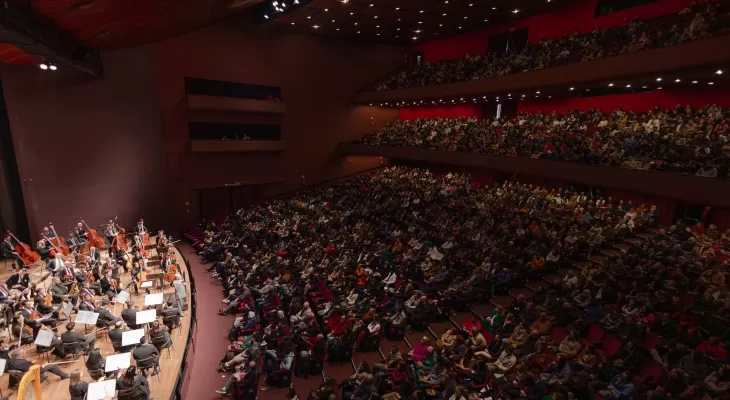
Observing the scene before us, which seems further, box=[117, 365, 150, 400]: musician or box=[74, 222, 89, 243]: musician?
box=[74, 222, 89, 243]: musician

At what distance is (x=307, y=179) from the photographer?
21734 millimetres

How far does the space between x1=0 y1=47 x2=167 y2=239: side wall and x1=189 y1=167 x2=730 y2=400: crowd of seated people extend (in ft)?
16.3

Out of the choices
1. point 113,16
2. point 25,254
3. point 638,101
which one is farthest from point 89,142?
point 638,101

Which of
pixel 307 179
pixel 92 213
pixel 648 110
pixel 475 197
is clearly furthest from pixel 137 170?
pixel 648 110

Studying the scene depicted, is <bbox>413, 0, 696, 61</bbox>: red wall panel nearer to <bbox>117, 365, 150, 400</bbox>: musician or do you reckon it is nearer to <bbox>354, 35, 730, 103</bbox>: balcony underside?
<bbox>354, 35, 730, 103</bbox>: balcony underside

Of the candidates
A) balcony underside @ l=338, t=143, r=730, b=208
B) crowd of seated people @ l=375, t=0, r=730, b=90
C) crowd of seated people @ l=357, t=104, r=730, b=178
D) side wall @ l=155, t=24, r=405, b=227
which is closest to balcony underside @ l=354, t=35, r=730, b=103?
crowd of seated people @ l=375, t=0, r=730, b=90

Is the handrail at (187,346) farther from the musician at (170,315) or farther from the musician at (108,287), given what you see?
the musician at (108,287)

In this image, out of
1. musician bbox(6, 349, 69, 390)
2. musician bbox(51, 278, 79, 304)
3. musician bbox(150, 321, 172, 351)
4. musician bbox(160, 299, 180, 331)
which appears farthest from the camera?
musician bbox(51, 278, 79, 304)

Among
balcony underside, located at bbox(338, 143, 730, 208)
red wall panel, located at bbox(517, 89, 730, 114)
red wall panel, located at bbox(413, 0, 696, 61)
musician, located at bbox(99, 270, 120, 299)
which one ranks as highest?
red wall panel, located at bbox(413, 0, 696, 61)

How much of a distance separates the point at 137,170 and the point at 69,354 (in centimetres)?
1021

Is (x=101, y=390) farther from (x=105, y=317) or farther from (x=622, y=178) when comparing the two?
(x=622, y=178)

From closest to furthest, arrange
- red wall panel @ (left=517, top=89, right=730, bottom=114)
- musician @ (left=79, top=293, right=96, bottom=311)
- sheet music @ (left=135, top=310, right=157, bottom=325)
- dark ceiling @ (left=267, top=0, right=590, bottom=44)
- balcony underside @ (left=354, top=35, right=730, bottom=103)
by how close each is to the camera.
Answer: sheet music @ (left=135, top=310, right=157, bottom=325)
musician @ (left=79, top=293, right=96, bottom=311)
balcony underside @ (left=354, top=35, right=730, bottom=103)
red wall panel @ (left=517, top=89, right=730, bottom=114)
dark ceiling @ (left=267, top=0, right=590, bottom=44)

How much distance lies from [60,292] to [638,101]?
18322 mm

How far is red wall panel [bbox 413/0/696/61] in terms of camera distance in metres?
13.5
